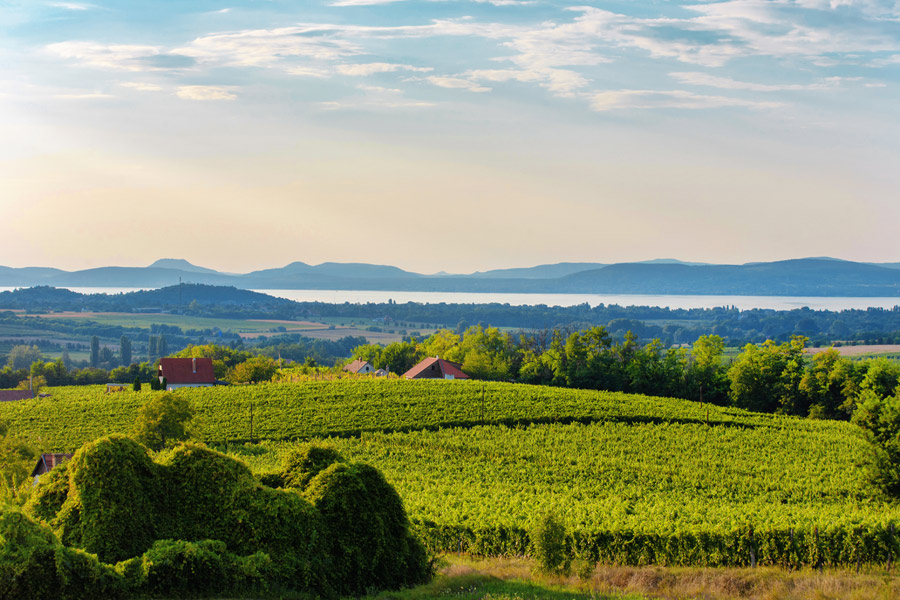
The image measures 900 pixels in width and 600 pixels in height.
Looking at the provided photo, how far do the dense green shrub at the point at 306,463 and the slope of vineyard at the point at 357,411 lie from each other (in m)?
28.2

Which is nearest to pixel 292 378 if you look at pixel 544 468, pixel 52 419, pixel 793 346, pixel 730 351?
pixel 52 419

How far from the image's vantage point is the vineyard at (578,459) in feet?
71.3

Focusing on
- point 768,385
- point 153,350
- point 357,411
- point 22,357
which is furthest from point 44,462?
point 153,350

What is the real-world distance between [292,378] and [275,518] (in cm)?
5594

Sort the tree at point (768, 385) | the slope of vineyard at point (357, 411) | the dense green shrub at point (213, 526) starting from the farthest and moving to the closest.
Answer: the tree at point (768, 385) → the slope of vineyard at point (357, 411) → the dense green shrub at point (213, 526)

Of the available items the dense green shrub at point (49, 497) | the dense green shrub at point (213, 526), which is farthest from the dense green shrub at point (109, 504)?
the dense green shrub at point (49, 497)

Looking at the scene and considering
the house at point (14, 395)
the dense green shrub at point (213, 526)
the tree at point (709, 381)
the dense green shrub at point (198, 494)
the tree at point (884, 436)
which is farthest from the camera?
the house at point (14, 395)

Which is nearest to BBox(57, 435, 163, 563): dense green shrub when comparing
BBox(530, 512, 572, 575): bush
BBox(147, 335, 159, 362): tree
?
BBox(530, 512, 572, 575): bush

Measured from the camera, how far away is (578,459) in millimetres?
38781

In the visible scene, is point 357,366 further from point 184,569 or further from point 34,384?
point 184,569

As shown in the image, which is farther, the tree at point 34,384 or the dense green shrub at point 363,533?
the tree at point 34,384

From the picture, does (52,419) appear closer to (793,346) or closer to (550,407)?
(550,407)

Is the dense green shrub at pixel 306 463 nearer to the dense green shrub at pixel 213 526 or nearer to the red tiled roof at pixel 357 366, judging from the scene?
the dense green shrub at pixel 213 526

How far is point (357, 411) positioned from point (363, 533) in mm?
34410
